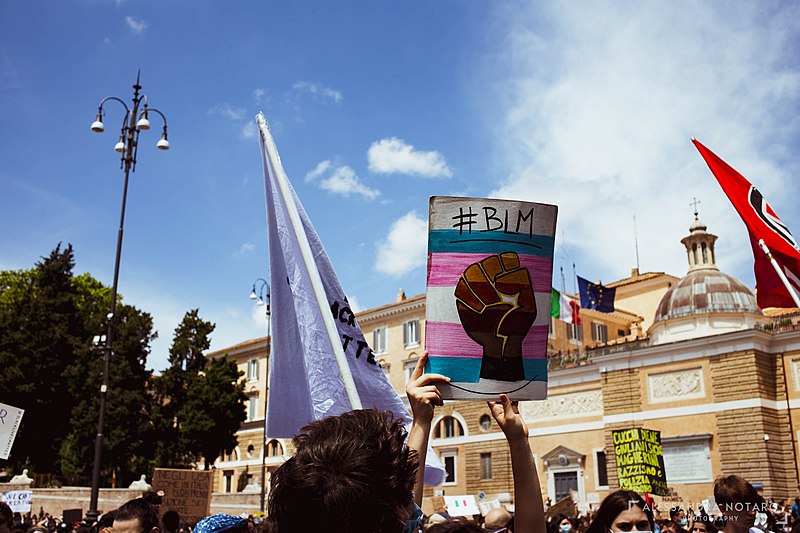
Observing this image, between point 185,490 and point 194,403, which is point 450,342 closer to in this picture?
point 185,490

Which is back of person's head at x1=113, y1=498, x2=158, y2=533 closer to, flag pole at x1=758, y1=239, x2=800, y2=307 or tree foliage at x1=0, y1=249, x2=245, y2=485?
flag pole at x1=758, y1=239, x2=800, y2=307

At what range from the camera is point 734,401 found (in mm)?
34219

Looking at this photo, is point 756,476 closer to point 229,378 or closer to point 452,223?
point 229,378

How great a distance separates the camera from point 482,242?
10.3 feet

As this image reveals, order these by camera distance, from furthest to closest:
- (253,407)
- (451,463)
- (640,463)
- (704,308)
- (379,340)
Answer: (253,407), (379,340), (451,463), (704,308), (640,463)

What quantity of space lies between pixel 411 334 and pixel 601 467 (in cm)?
1556

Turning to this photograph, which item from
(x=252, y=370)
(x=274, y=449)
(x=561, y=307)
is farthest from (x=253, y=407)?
(x=561, y=307)

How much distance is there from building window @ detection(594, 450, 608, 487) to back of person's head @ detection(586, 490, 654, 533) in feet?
115

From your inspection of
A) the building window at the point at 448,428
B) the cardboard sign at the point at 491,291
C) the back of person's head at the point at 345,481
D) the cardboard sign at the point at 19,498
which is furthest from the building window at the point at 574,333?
the back of person's head at the point at 345,481

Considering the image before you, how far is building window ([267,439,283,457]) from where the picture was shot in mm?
53656

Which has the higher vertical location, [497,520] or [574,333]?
[574,333]

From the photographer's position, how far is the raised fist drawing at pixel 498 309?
3.07 meters

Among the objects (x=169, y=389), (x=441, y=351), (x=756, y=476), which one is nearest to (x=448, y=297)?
(x=441, y=351)

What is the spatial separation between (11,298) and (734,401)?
38.7 meters
